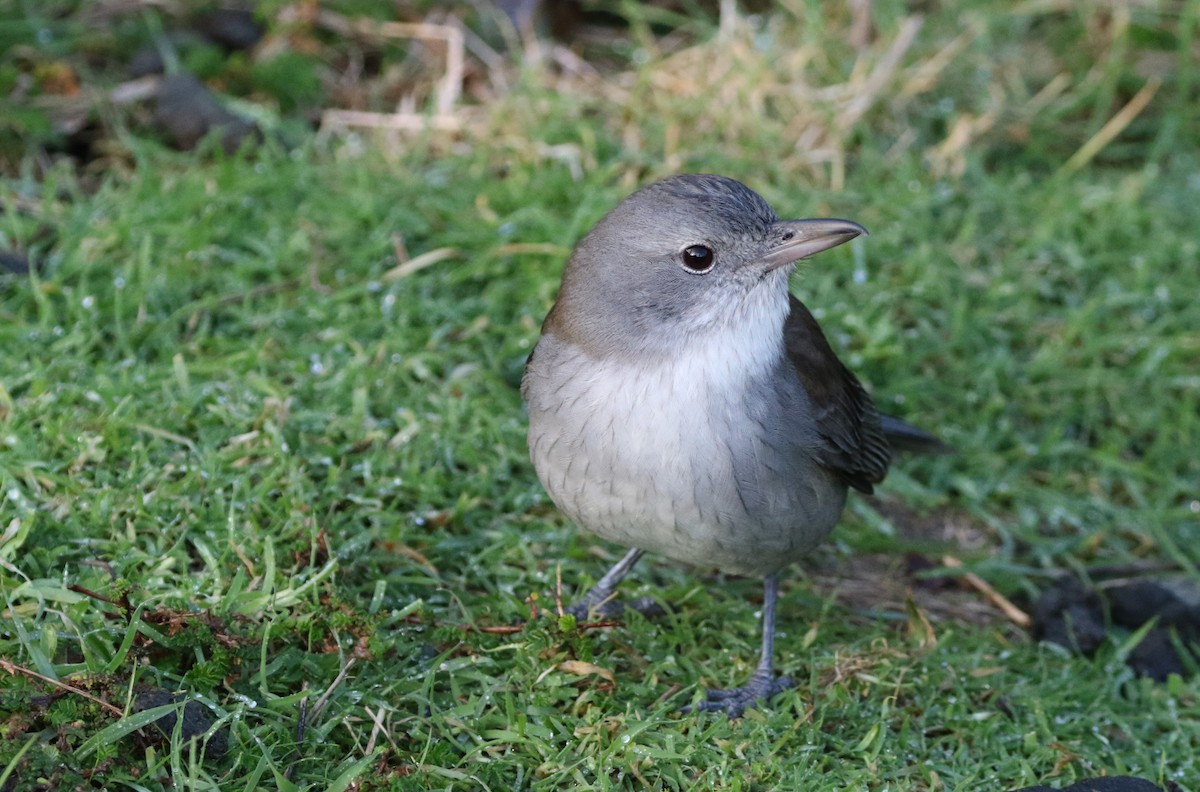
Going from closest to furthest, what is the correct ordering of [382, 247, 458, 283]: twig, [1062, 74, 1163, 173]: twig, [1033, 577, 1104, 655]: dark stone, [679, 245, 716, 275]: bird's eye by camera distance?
[679, 245, 716, 275]: bird's eye, [1033, 577, 1104, 655]: dark stone, [382, 247, 458, 283]: twig, [1062, 74, 1163, 173]: twig

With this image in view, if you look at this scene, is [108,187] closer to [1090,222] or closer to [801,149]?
[801,149]

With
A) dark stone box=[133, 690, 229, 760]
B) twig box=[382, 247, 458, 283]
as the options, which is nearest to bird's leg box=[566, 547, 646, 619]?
dark stone box=[133, 690, 229, 760]

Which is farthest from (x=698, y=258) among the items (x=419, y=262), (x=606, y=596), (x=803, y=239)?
(x=419, y=262)

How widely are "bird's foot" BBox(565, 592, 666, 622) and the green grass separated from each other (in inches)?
3.4

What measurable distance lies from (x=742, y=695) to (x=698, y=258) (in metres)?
1.38

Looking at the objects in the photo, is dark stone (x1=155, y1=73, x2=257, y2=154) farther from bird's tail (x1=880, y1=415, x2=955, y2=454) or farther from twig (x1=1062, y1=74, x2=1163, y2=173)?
twig (x1=1062, y1=74, x2=1163, y2=173)

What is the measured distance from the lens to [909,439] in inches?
207

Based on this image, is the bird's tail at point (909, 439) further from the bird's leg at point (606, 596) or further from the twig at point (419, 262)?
the twig at point (419, 262)

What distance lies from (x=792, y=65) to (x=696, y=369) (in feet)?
13.3

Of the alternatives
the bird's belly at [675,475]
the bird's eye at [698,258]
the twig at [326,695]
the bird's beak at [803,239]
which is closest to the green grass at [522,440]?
the twig at [326,695]

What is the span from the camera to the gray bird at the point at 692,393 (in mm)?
3832

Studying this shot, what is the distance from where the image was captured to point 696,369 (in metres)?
3.86

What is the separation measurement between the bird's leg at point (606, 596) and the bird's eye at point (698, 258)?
105 centimetres

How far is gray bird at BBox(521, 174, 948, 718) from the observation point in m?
3.83
